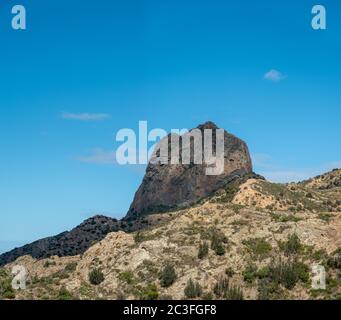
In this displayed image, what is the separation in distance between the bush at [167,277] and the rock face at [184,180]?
7954cm

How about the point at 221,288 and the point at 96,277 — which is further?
the point at 96,277

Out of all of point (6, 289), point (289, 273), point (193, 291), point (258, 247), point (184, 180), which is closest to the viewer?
point (193, 291)

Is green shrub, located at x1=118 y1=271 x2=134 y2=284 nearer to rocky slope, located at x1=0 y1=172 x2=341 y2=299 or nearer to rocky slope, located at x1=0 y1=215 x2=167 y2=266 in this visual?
rocky slope, located at x1=0 y1=172 x2=341 y2=299

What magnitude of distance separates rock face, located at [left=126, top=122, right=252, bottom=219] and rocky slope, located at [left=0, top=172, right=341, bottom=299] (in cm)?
6402

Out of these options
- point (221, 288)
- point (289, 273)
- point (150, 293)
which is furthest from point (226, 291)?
point (150, 293)

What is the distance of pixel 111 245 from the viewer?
8944cm

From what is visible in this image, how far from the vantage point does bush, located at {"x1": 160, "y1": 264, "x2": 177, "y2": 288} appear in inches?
2881

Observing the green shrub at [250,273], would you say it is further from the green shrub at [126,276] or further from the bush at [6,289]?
the bush at [6,289]

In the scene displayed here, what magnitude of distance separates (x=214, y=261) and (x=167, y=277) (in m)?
7.84

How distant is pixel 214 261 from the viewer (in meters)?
→ 77.6

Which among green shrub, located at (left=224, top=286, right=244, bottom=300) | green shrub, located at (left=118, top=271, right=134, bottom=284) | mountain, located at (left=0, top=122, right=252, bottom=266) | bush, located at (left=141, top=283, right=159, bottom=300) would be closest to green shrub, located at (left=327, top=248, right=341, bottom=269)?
green shrub, located at (left=224, top=286, right=244, bottom=300)

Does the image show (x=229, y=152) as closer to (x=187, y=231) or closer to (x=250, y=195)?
(x=250, y=195)

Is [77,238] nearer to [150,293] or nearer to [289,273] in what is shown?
[150,293]
